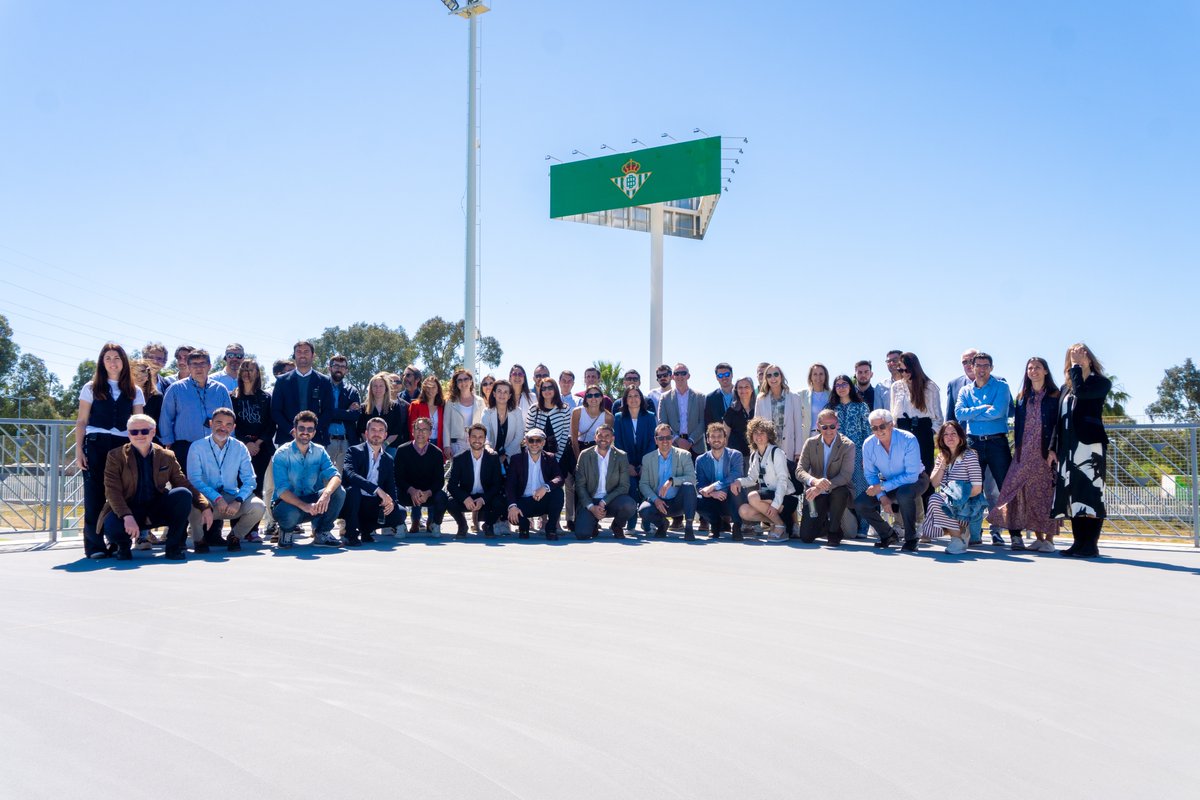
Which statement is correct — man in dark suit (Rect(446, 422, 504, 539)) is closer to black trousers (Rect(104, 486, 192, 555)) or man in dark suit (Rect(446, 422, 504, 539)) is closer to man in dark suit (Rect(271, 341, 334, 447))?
man in dark suit (Rect(271, 341, 334, 447))

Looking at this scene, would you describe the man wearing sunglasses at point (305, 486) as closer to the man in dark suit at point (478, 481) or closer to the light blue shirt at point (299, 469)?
the light blue shirt at point (299, 469)

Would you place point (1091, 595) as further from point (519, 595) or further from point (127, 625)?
point (127, 625)

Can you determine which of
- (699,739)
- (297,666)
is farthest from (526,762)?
(297,666)

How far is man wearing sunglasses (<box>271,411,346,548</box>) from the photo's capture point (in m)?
8.92

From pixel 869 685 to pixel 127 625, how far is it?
4.01m

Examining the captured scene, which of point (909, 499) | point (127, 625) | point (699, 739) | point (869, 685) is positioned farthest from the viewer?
point (909, 499)

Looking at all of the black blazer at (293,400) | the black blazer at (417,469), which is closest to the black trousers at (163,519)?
the black blazer at (293,400)

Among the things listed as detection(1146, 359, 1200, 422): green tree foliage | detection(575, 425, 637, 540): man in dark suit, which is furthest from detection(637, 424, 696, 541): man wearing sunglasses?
detection(1146, 359, 1200, 422): green tree foliage

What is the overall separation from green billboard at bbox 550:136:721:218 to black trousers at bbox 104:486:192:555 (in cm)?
1496

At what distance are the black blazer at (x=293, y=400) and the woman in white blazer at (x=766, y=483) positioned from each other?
4889 millimetres

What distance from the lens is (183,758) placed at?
2.93 metres

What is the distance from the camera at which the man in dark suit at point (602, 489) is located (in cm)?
1007

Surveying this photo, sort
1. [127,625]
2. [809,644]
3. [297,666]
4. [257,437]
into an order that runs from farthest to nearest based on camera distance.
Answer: [257,437]
[127,625]
[809,644]
[297,666]

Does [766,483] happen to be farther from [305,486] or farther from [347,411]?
Answer: [305,486]
